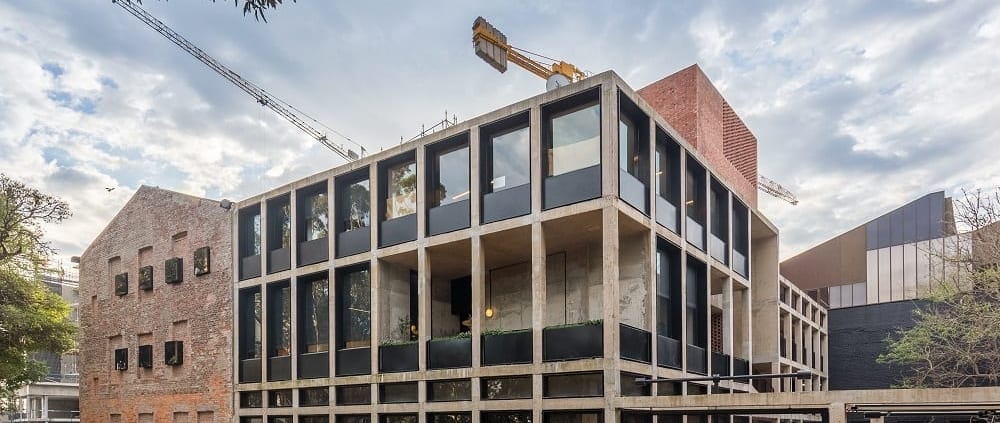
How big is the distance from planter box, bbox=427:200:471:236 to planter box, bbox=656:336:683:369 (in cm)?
544

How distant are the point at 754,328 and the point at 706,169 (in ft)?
28.0

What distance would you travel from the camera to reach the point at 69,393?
51562 mm

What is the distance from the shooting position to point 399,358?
18562 mm

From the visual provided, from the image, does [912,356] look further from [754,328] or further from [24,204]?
[24,204]

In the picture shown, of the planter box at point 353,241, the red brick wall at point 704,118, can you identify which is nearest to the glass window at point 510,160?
the planter box at point 353,241

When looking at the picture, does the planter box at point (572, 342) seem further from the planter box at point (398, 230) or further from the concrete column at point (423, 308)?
the planter box at point (398, 230)

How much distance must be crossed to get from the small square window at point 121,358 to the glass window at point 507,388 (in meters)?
16.8

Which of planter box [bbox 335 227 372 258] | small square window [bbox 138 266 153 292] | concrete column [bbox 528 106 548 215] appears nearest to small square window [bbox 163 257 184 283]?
small square window [bbox 138 266 153 292]

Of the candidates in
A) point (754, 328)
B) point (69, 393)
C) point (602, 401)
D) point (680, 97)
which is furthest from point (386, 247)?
point (69, 393)

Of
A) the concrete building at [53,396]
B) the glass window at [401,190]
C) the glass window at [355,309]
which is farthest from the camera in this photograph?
the concrete building at [53,396]

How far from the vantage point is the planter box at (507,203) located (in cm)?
1672

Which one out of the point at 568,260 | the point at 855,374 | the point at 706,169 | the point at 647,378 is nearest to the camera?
the point at 647,378

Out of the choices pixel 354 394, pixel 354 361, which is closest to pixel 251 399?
pixel 354 394

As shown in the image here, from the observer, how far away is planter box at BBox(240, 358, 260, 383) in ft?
73.3
